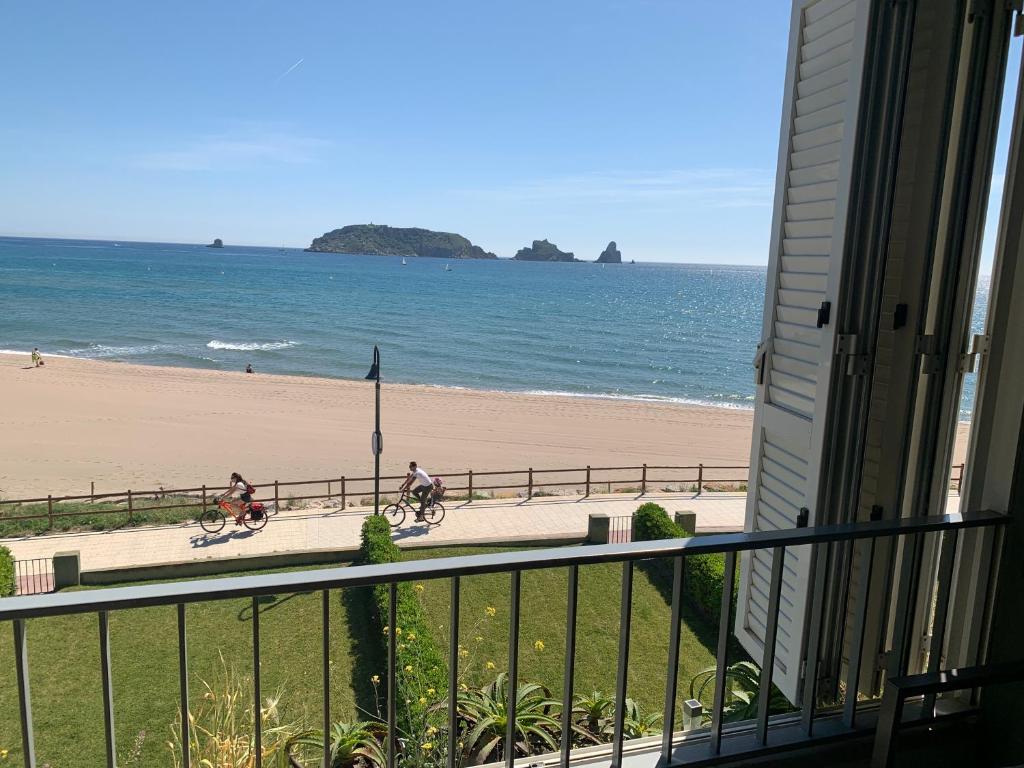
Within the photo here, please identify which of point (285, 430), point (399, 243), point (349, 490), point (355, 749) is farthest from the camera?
point (399, 243)

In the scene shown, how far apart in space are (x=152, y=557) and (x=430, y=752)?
8513 millimetres

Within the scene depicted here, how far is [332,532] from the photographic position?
1201 cm

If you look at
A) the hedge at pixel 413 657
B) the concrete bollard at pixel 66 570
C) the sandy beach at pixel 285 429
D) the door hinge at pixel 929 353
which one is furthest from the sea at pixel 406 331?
the concrete bollard at pixel 66 570

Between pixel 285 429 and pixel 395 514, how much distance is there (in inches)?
475

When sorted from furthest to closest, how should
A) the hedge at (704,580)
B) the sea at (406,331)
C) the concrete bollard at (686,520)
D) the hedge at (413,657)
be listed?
the sea at (406,331) → the concrete bollard at (686,520) → the hedge at (704,580) → the hedge at (413,657)

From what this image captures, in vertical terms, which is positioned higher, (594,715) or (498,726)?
(498,726)

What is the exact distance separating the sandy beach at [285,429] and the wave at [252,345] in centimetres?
930

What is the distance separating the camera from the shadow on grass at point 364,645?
6929mm

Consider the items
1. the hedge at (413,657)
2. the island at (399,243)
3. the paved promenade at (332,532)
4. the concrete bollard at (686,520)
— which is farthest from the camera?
the island at (399,243)

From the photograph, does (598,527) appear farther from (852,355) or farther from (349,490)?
(852,355)

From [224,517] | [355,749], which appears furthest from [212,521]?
[355,749]

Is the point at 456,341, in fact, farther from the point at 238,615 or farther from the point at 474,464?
the point at 238,615

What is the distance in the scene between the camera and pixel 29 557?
1080cm

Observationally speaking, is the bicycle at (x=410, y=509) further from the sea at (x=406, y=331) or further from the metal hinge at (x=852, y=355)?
the metal hinge at (x=852, y=355)
